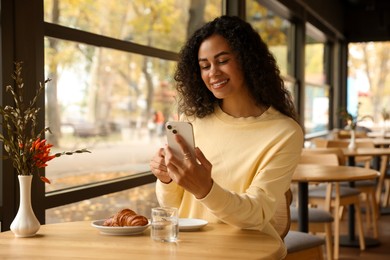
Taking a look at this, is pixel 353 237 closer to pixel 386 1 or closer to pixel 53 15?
pixel 53 15

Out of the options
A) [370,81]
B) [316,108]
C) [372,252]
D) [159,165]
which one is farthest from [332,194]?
[370,81]

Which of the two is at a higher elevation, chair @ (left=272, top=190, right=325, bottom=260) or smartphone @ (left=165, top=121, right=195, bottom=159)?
smartphone @ (left=165, top=121, right=195, bottom=159)

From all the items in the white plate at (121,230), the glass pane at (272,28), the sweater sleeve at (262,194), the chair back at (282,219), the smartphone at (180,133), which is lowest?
the chair back at (282,219)

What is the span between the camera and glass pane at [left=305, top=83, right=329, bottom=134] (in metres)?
9.05

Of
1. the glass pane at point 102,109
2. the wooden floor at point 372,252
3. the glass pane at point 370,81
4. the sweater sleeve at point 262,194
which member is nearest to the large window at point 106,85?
the glass pane at point 102,109

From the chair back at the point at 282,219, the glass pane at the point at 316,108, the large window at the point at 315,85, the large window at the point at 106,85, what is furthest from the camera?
the large window at the point at 315,85

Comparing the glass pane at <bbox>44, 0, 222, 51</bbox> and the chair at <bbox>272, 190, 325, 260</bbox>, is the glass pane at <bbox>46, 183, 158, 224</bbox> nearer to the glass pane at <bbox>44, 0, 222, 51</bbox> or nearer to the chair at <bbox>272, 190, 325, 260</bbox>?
the glass pane at <bbox>44, 0, 222, 51</bbox>

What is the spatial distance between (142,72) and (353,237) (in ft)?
8.00

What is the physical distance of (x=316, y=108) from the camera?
9758mm

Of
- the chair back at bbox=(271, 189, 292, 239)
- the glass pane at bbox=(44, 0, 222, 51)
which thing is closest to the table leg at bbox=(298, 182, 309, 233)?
the chair back at bbox=(271, 189, 292, 239)

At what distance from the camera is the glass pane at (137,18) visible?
10.8 feet

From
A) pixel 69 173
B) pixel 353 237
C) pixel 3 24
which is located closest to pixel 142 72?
pixel 69 173

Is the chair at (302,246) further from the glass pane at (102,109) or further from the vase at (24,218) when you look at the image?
the vase at (24,218)

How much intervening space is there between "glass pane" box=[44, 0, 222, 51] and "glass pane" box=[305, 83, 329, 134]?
13.1ft
